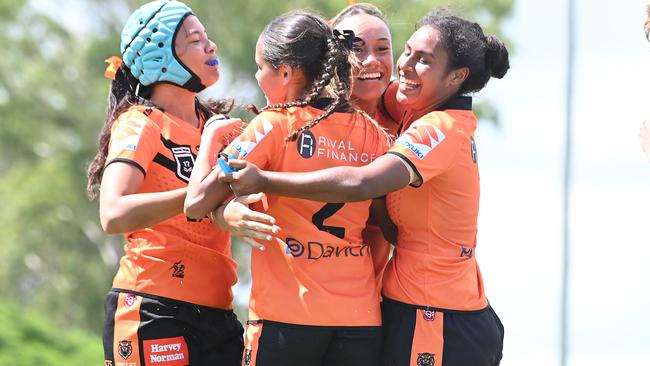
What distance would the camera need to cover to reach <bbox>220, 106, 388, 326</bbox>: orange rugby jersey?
14.5ft

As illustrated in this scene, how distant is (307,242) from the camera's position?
176 inches

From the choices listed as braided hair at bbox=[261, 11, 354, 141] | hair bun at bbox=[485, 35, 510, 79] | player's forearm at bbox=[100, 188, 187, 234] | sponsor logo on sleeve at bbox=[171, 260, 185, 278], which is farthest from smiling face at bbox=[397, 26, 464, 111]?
sponsor logo on sleeve at bbox=[171, 260, 185, 278]

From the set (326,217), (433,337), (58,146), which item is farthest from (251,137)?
(58,146)

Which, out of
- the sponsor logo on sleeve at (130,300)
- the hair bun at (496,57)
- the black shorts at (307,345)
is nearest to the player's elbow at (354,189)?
the black shorts at (307,345)

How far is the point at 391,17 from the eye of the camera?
18.4 ft

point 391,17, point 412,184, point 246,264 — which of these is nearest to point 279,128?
point 412,184

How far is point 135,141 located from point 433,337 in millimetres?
1485

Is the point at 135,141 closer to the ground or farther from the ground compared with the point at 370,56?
closer to the ground

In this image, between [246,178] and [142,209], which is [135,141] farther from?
[246,178]

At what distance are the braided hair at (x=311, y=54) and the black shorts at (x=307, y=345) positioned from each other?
819 mm

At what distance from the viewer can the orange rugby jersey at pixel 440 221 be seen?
4.56 meters

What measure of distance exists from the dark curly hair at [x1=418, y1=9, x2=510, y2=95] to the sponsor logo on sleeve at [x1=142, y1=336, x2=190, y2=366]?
63.1 inches

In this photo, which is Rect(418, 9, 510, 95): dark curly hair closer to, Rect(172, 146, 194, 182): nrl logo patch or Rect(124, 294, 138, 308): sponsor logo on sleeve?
Rect(172, 146, 194, 182): nrl logo patch

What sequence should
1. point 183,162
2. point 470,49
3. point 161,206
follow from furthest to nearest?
point 183,162 < point 470,49 < point 161,206
